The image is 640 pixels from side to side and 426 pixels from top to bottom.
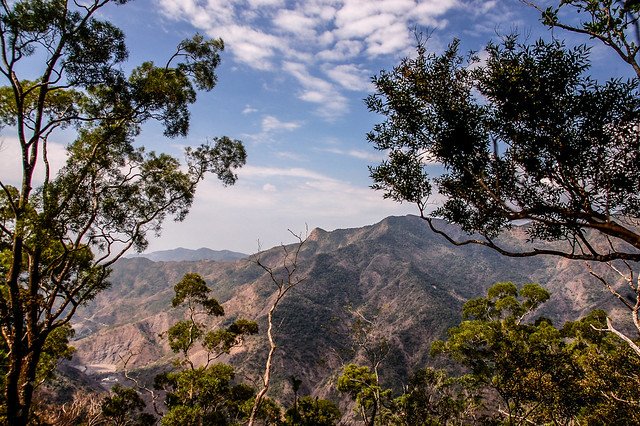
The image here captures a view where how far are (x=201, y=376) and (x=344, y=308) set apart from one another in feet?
160

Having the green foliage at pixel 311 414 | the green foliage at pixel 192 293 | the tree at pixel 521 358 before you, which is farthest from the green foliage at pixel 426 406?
the green foliage at pixel 192 293

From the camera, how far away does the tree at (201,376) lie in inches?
741

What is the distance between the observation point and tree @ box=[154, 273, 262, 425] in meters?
18.8

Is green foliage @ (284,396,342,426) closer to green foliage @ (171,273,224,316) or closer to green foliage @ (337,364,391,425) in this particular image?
green foliage @ (337,364,391,425)

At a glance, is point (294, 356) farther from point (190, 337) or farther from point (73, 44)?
point (73, 44)

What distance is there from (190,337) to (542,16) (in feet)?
72.1

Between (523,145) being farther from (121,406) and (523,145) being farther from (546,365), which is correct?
(121,406)

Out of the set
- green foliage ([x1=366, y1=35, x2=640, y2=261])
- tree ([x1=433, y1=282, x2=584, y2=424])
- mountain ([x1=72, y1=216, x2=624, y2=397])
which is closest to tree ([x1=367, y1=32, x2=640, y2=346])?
green foliage ([x1=366, y1=35, x2=640, y2=261])

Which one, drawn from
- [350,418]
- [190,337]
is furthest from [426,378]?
[350,418]

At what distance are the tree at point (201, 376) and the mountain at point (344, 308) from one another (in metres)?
28.9

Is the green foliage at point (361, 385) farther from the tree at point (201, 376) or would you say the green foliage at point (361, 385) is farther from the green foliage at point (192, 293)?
the green foliage at point (192, 293)

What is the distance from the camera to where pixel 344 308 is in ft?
216

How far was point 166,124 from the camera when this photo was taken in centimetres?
1348

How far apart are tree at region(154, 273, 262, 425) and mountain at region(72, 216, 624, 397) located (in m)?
28.9
